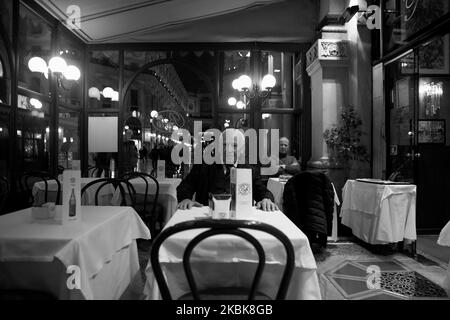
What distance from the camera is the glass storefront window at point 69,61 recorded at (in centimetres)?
444

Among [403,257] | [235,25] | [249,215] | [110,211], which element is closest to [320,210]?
[403,257]

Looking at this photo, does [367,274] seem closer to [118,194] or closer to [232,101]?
[118,194]

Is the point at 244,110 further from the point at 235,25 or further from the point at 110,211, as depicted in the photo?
the point at 110,211

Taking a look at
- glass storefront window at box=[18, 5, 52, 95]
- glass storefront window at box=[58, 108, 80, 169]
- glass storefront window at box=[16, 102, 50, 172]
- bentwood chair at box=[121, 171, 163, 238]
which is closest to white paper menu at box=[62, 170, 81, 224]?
bentwood chair at box=[121, 171, 163, 238]

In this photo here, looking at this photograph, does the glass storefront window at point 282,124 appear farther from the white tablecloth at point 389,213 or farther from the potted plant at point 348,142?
the white tablecloth at point 389,213

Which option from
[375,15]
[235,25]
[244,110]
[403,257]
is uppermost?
[235,25]

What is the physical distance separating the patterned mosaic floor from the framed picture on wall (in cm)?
192

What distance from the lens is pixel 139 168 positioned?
16.1 feet

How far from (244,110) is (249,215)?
391cm

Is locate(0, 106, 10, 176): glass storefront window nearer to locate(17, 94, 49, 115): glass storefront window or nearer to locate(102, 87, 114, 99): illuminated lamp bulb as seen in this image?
locate(17, 94, 49, 115): glass storefront window

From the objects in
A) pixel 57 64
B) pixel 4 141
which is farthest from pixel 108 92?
pixel 4 141

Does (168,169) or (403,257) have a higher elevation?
(168,169)

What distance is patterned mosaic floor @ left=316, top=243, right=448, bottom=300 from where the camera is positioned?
2032 mm

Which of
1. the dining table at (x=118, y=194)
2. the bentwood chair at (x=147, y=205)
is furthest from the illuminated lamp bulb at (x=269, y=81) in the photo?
the bentwood chair at (x=147, y=205)
